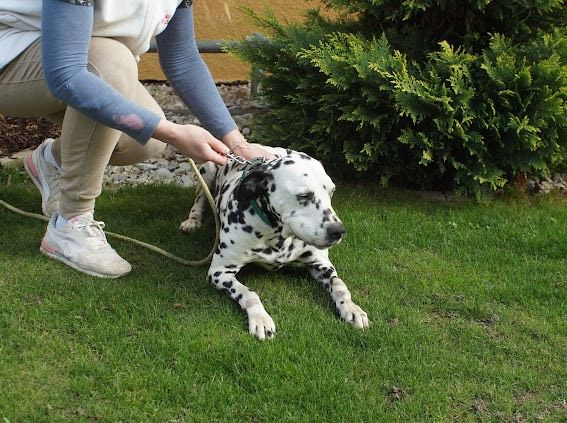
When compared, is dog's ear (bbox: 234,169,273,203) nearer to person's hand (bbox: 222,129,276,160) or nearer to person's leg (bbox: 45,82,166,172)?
person's hand (bbox: 222,129,276,160)

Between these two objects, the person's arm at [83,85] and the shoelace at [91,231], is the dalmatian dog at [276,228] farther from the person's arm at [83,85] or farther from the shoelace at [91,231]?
the shoelace at [91,231]

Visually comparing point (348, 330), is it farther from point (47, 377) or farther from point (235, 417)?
point (47, 377)

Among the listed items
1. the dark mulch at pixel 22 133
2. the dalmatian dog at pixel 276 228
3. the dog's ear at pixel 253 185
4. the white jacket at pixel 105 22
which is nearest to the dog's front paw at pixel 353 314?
the dalmatian dog at pixel 276 228

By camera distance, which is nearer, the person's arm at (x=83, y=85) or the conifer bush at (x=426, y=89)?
the person's arm at (x=83, y=85)

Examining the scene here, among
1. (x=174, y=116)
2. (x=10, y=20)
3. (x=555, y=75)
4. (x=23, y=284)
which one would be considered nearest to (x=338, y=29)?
(x=555, y=75)

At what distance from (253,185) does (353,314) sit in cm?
81

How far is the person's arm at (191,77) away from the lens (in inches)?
157

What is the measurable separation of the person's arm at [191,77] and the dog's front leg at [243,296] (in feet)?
2.23

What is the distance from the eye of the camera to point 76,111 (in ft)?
12.0

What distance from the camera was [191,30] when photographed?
13.3ft

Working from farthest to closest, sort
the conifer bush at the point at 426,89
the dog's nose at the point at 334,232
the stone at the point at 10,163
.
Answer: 1. the stone at the point at 10,163
2. the conifer bush at the point at 426,89
3. the dog's nose at the point at 334,232

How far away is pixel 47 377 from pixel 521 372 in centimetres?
204

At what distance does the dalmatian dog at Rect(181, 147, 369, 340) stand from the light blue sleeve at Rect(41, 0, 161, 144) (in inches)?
26.0

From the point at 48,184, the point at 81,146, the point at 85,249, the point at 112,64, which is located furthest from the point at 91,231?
the point at 112,64
